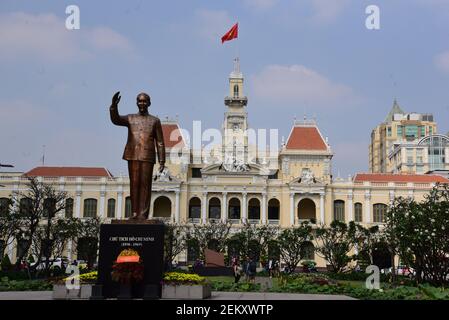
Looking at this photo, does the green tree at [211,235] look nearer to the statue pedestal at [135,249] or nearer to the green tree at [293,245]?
the green tree at [293,245]

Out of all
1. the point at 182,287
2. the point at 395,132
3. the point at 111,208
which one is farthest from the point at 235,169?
the point at 395,132

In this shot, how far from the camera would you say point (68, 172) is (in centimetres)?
6488

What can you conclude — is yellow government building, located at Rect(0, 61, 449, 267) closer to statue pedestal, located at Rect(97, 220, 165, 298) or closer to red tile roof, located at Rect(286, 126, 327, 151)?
red tile roof, located at Rect(286, 126, 327, 151)

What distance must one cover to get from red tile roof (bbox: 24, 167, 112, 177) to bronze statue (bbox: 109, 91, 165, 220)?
49699mm

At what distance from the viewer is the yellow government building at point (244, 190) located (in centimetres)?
6188

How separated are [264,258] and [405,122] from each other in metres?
74.4

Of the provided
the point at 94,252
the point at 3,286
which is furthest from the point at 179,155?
the point at 3,286

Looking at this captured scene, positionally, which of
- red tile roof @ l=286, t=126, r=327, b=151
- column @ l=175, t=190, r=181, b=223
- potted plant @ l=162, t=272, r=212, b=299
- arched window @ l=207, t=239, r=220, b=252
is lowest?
potted plant @ l=162, t=272, r=212, b=299

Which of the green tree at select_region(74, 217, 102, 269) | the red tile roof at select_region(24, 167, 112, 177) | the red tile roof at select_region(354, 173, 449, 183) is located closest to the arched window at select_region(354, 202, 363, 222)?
the red tile roof at select_region(354, 173, 449, 183)

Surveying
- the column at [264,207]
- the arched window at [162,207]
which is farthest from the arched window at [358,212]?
the arched window at [162,207]

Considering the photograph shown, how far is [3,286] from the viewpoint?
22750mm

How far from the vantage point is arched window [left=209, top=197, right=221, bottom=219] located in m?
63.9
